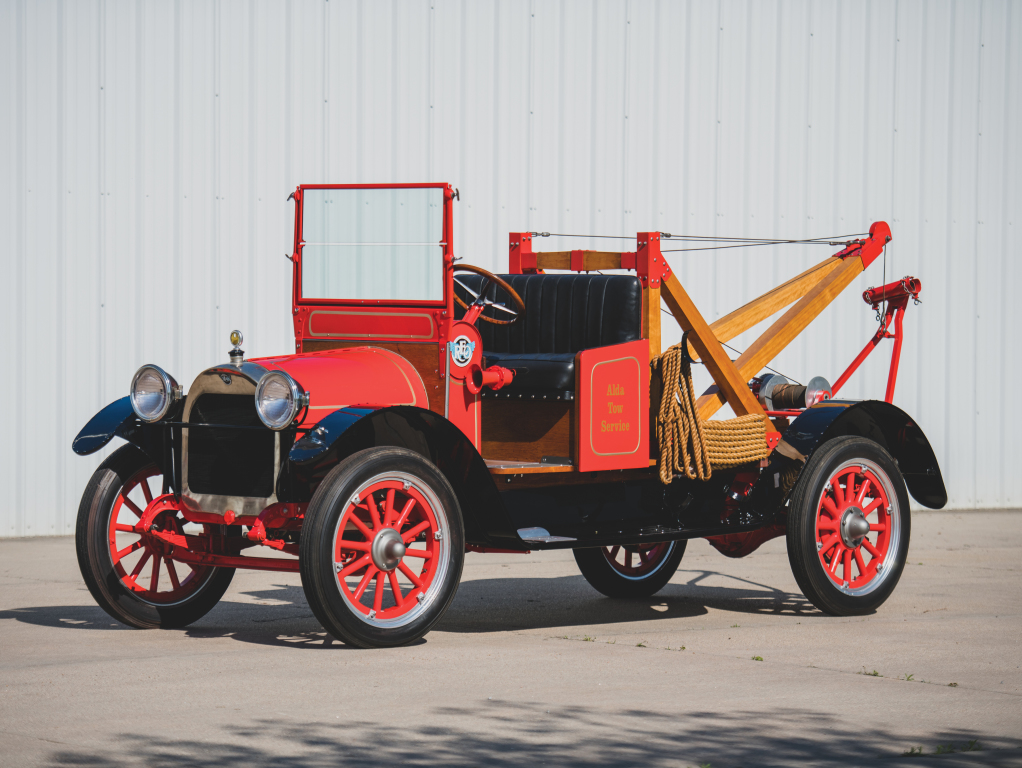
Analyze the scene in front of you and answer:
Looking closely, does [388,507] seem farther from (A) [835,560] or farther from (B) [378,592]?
(A) [835,560]

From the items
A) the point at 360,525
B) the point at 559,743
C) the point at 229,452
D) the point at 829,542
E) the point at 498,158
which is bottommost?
the point at 559,743

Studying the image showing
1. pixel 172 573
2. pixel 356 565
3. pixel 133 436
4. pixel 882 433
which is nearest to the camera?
pixel 356 565

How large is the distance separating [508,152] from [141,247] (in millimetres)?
3108

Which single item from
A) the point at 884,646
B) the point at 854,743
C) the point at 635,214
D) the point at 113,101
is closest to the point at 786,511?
the point at 884,646

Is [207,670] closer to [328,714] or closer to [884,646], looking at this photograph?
[328,714]

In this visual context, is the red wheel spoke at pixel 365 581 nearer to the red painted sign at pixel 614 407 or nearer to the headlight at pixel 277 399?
the headlight at pixel 277 399

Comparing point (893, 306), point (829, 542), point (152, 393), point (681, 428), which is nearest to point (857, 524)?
point (829, 542)

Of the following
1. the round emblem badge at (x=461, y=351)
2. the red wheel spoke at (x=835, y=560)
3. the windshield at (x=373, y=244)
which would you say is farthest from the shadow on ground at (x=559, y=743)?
the red wheel spoke at (x=835, y=560)

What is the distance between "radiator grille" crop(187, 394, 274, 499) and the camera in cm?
641

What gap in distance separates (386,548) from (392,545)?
0.10 ft

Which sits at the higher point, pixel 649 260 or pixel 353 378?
pixel 649 260

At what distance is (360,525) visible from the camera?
6.19 meters

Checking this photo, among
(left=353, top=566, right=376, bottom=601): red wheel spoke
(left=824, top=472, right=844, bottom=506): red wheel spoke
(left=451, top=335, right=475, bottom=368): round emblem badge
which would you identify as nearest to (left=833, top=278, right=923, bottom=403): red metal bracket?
(left=824, top=472, right=844, bottom=506): red wheel spoke

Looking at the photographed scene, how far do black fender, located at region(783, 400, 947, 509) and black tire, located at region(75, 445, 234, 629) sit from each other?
3103 millimetres
